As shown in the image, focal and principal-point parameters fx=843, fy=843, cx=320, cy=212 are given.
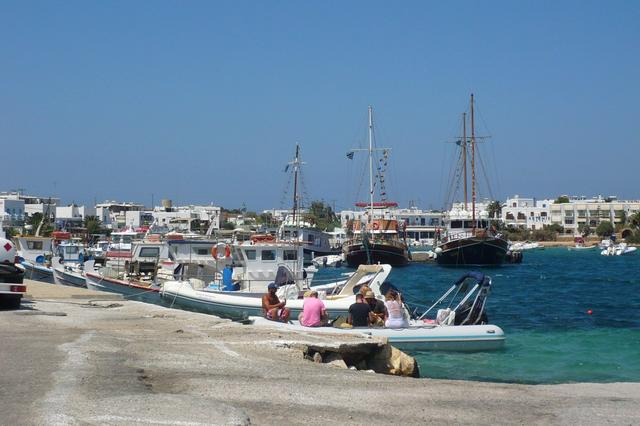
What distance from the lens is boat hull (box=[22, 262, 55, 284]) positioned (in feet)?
137

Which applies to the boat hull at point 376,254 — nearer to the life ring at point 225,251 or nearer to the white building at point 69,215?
the life ring at point 225,251

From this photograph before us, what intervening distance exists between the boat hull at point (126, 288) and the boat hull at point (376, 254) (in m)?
41.6

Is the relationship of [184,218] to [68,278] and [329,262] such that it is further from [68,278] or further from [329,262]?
[329,262]

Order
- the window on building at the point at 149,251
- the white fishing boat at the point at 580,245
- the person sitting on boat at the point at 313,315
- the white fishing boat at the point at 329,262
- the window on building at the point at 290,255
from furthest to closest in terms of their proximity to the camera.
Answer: the white fishing boat at the point at 580,245, the white fishing boat at the point at 329,262, the window on building at the point at 149,251, the window on building at the point at 290,255, the person sitting on boat at the point at 313,315

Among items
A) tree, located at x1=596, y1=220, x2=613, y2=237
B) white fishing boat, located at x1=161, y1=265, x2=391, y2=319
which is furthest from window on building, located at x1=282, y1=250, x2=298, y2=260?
tree, located at x1=596, y1=220, x2=613, y2=237

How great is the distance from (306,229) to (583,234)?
342 ft

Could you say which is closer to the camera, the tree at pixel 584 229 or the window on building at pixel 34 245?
the window on building at pixel 34 245

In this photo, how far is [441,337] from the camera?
2088 cm

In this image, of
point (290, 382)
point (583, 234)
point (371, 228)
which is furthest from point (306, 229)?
point (583, 234)

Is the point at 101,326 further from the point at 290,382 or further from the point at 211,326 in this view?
the point at 290,382

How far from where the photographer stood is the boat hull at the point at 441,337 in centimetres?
2012

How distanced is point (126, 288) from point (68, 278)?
6.84 m

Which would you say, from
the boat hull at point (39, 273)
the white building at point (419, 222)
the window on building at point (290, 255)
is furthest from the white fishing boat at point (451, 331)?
the white building at point (419, 222)

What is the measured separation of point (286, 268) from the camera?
3014cm
